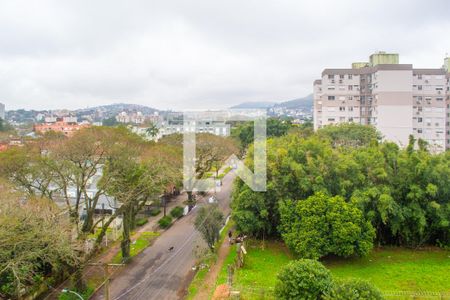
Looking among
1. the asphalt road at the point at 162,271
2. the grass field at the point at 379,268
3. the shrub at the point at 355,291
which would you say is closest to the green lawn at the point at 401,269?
the grass field at the point at 379,268

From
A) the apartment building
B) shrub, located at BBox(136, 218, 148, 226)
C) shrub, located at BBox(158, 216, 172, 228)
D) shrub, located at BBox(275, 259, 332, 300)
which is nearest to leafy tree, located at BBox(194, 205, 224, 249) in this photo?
shrub, located at BBox(158, 216, 172, 228)

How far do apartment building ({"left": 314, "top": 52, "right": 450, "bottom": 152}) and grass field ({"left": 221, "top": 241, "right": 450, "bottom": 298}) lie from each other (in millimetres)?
20517

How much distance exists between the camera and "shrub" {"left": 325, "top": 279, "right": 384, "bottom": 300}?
936 centimetres

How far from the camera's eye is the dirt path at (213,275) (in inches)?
545

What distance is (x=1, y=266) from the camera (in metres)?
11.6

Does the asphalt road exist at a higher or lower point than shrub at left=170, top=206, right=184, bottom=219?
lower

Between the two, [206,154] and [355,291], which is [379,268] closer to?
[355,291]

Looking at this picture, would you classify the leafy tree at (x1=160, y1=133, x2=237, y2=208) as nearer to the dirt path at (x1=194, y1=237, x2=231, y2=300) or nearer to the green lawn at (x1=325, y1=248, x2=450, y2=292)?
the dirt path at (x1=194, y1=237, x2=231, y2=300)

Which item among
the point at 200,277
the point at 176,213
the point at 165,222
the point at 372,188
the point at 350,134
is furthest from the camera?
the point at 350,134

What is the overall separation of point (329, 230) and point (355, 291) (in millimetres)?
6155

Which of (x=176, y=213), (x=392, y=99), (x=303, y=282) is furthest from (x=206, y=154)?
(x=303, y=282)

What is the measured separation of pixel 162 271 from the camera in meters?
16.4

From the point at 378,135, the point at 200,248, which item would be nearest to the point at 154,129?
the point at 378,135

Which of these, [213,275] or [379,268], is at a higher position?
[379,268]
